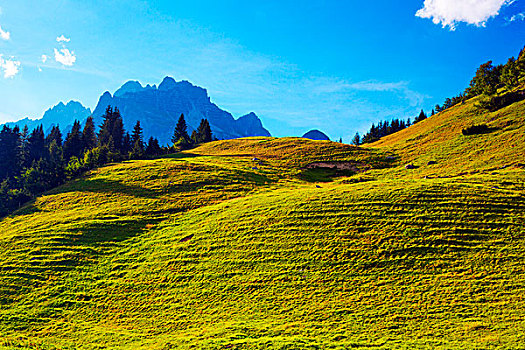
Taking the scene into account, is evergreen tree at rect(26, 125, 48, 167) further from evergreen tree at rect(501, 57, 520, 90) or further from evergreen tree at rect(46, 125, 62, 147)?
evergreen tree at rect(501, 57, 520, 90)

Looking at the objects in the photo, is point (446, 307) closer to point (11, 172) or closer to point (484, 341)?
point (484, 341)

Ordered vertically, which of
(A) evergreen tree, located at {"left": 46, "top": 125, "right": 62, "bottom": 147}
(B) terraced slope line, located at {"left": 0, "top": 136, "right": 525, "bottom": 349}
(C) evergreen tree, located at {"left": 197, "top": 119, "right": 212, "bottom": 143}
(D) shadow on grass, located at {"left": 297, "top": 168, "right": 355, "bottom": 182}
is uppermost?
(A) evergreen tree, located at {"left": 46, "top": 125, "right": 62, "bottom": 147}

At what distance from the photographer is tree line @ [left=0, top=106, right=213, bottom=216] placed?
78.5 m

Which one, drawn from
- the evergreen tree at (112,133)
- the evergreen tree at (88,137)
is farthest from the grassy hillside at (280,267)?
the evergreen tree at (88,137)

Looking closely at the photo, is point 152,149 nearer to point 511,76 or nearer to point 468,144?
point 468,144

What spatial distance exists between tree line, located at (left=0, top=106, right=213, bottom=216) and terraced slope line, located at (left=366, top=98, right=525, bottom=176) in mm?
90226

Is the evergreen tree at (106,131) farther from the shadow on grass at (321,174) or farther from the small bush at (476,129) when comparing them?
the small bush at (476,129)

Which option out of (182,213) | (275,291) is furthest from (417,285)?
(182,213)

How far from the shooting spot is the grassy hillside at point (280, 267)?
82.4 ft

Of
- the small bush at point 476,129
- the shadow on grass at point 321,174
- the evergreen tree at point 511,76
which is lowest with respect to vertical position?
the shadow on grass at point 321,174

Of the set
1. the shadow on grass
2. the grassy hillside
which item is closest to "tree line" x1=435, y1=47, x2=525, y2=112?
the grassy hillside

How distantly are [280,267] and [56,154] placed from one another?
120202mm

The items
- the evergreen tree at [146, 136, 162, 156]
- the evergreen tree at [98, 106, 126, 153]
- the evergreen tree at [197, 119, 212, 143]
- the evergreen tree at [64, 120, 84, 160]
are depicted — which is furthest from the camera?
the evergreen tree at [197, 119, 212, 143]

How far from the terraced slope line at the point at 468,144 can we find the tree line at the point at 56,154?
90.2 meters
